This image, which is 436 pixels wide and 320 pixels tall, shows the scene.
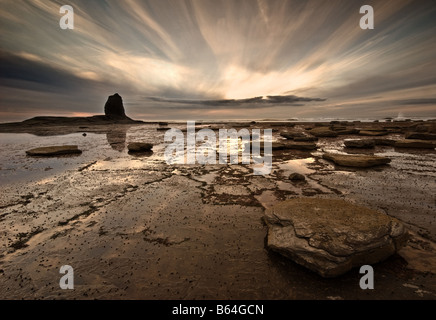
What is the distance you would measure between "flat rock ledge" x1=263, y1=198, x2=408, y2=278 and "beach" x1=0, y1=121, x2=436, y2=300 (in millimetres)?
202

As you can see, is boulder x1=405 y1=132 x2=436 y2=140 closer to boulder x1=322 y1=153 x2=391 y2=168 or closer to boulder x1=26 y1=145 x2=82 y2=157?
boulder x1=322 y1=153 x2=391 y2=168

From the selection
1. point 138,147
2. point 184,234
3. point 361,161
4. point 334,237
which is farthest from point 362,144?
point 138,147

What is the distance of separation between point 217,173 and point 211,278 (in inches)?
226

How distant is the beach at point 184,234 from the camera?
2.71 metres

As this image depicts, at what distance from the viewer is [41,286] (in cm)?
279

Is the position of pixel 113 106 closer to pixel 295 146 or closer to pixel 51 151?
pixel 51 151

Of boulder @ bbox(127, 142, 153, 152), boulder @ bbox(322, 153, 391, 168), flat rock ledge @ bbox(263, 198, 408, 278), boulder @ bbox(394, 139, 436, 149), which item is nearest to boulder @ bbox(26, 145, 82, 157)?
boulder @ bbox(127, 142, 153, 152)

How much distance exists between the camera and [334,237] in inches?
119

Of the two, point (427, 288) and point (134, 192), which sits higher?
point (134, 192)

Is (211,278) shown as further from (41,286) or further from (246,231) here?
(41,286)

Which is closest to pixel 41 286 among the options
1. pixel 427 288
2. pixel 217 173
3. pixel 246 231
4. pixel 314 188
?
pixel 246 231

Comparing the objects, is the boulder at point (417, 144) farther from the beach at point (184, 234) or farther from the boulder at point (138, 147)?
the boulder at point (138, 147)

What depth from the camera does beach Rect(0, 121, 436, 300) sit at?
2705 millimetres
